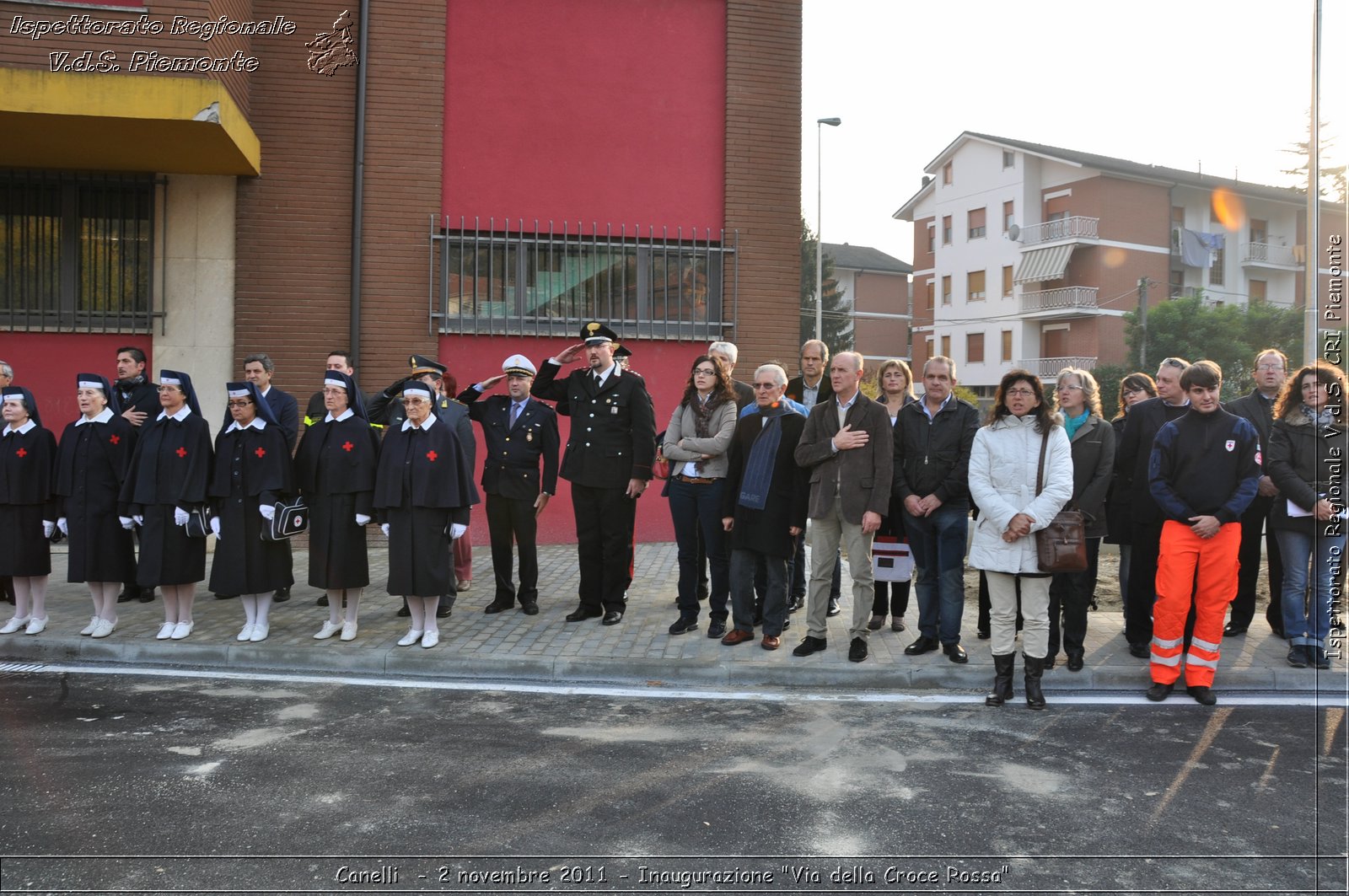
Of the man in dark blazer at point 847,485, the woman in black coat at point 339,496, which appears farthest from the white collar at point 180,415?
the man in dark blazer at point 847,485

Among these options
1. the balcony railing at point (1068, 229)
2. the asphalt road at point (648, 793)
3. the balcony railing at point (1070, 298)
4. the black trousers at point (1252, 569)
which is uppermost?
the balcony railing at point (1068, 229)

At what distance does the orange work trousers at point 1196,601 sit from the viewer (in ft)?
20.9

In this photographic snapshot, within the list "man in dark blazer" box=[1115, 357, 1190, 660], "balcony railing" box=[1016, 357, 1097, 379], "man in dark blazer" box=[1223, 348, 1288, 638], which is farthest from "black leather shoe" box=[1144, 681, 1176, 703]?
"balcony railing" box=[1016, 357, 1097, 379]

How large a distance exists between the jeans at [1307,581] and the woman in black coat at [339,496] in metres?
6.55

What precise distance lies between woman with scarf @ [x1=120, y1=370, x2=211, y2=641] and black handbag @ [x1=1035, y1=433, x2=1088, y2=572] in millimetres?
5739

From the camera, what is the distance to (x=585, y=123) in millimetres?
12320

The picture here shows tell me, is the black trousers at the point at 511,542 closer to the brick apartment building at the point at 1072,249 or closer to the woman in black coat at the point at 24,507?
the woman in black coat at the point at 24,507

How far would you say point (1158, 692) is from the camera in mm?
6352

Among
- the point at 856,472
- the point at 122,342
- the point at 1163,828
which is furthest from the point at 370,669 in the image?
the point at 122,342

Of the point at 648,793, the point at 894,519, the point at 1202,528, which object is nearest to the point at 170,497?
the point at 648,793

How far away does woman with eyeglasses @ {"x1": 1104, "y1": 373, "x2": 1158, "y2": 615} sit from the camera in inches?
303

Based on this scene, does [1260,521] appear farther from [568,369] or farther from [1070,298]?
[1070,298]

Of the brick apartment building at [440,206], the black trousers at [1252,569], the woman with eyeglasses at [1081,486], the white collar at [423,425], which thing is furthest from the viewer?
the brick apartment building at [440,206]

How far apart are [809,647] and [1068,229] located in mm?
46395
